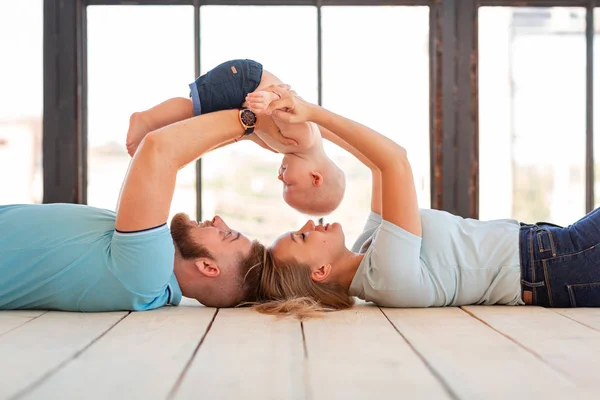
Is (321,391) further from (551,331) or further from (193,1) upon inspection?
(193,1)

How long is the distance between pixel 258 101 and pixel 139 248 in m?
0.57

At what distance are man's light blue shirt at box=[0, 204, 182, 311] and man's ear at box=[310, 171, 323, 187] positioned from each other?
0.71m

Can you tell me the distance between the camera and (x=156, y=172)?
1896mm

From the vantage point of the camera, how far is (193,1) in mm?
3557

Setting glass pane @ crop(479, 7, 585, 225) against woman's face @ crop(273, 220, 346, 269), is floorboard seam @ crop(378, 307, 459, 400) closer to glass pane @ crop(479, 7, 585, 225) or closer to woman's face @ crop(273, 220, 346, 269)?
woman's face @ crop(273, 220, 346, 269)

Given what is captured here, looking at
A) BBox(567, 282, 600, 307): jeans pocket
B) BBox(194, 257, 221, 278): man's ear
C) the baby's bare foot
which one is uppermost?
the baby's bare foot

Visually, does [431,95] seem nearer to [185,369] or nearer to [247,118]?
[247,118]

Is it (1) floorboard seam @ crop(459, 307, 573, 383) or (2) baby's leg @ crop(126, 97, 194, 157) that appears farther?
(2) baby's leg @ crop(126, 97, 194, 157)

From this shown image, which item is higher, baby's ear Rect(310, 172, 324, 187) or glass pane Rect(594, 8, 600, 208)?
glass pane Rect(594, 8, 600, 208)

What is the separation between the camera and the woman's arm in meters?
2.00

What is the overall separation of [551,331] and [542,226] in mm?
612

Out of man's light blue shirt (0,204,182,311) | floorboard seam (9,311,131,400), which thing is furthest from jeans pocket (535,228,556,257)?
floorboard seam (9,311,131,400)

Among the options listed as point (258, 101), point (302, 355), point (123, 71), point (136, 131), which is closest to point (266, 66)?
point (123, 71)

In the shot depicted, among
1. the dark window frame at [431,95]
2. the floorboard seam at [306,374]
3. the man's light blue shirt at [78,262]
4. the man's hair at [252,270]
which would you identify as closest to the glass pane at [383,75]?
the dark window frame at [431,95]
